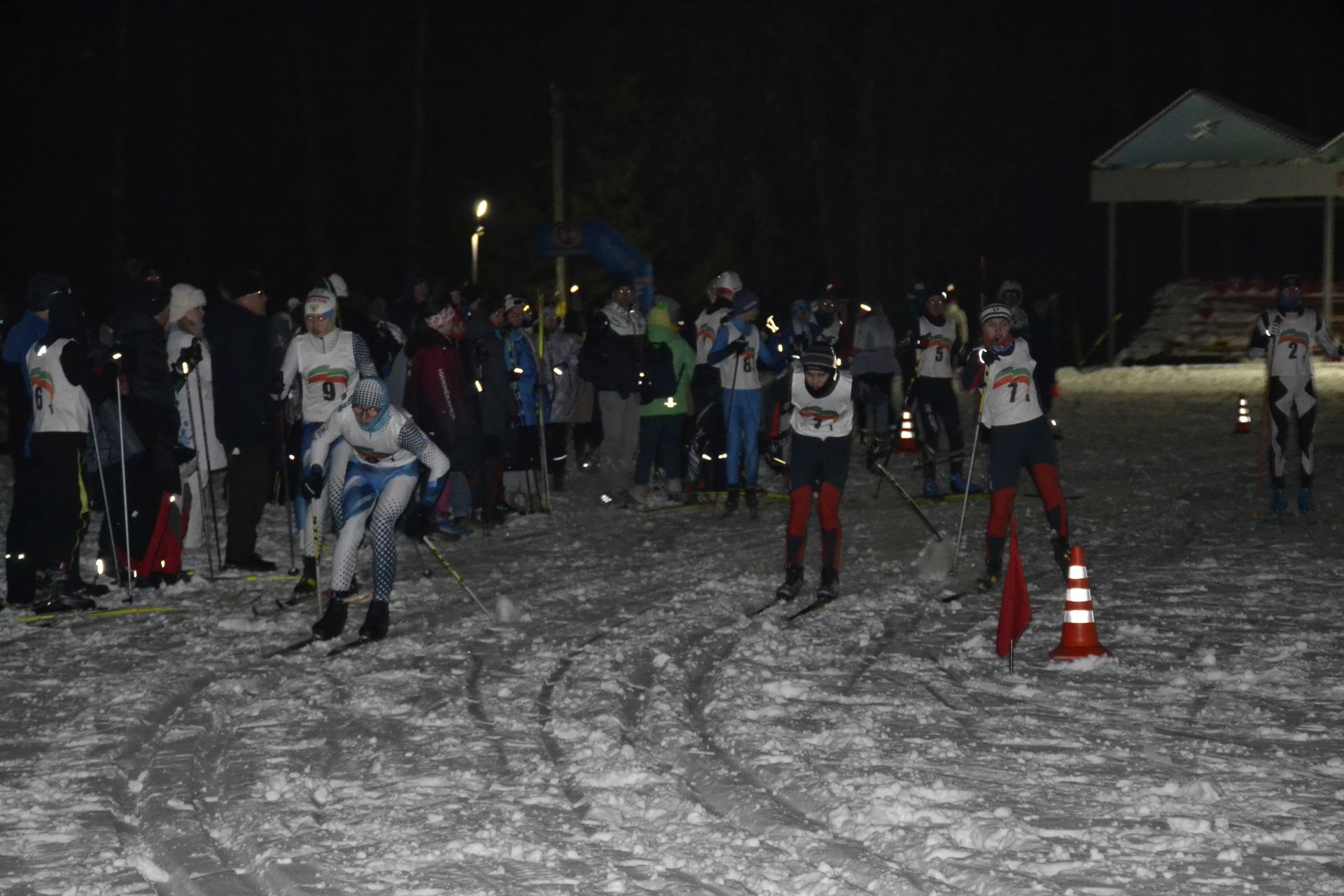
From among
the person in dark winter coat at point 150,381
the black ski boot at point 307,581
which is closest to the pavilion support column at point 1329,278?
the black ski boot at point 307,581

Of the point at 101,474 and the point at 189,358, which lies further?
the point at 189,358

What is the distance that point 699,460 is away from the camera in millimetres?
15969

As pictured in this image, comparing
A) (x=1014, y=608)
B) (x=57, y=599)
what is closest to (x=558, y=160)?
(x=57, y=599)

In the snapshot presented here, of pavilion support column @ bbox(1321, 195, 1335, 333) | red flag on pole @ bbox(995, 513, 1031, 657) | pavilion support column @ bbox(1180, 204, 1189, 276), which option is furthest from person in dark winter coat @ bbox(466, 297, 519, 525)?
pavilion support column @ bbox(1180, 204, 1189, 276)

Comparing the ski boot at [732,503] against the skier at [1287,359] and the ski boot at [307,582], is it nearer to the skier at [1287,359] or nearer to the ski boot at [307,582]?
the skier at [1287,359]

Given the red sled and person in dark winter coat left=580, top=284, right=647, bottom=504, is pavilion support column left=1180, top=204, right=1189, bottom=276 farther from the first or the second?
the red sled

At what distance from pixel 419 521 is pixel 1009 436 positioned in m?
4.01

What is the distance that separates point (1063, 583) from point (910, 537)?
223cm

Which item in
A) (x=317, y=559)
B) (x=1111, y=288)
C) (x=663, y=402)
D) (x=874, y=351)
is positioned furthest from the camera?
(x=1111, y=288)

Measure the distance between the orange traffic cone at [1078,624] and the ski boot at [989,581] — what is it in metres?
2.11

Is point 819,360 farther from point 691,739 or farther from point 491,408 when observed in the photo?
point 491,408

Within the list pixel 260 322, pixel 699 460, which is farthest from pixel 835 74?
pixel 260 322

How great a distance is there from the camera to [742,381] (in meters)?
14.6

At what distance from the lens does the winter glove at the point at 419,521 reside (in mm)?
9570
